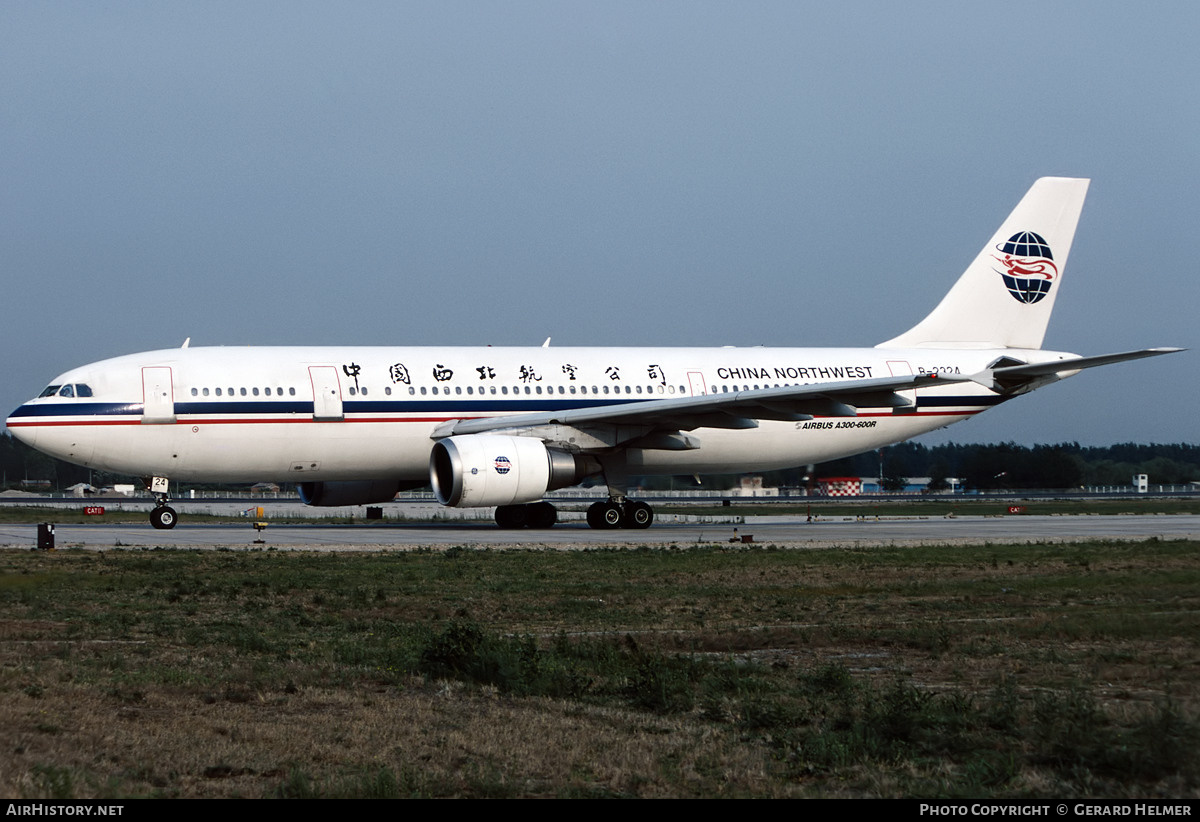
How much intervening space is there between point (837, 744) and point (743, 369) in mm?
25579

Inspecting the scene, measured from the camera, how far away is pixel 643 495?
241ft

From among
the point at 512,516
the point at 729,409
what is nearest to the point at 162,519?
the point at 512,516

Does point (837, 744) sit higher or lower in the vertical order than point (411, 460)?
lower

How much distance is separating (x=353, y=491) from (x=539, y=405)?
5.40 metres

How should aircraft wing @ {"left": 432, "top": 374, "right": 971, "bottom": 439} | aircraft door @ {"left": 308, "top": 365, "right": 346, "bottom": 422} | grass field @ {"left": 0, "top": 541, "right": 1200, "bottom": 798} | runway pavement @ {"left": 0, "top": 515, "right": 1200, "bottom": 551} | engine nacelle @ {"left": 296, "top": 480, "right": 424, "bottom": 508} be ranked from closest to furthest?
grass field @ {"left": 0, "top": 541, "right": 1200, "bottom": 798}
runway pavement @ {"left": 0, "top": 515, "right": 1200, "bottom": 551}
aircraft wing @ {"left": 432, "top": 374, "right": 971, "bottom": 439}
aircraft door @ {"left": 308, "top": 365, "right": 346, "bottom": 422}
engine nacelle @ {"left": 296, "top": 480, "right": 424, "bottom": 508}

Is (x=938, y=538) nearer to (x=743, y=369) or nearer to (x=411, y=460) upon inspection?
(x=743, y=369)

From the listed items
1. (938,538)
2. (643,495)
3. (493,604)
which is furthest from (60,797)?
(643,495)

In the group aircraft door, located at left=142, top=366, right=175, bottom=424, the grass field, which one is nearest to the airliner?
aircraft door, located at left=142, top=366, right=175, bottom=424

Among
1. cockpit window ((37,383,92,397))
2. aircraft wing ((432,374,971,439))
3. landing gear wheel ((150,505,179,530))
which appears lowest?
landing gear wheel ((150,505,179,530))

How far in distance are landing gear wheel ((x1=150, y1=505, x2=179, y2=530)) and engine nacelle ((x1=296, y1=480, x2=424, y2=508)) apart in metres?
3.19

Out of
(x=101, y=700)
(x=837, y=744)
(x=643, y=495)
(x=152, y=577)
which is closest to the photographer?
(x=837, y=744)

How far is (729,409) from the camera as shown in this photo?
28609 millimetres

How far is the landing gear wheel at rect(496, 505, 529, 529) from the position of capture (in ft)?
102

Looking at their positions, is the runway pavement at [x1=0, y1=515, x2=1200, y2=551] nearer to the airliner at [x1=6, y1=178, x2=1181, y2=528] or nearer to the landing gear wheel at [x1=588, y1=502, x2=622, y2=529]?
the landing gear wheel at [x1=588, y1=502, x2=622, y2=529]
